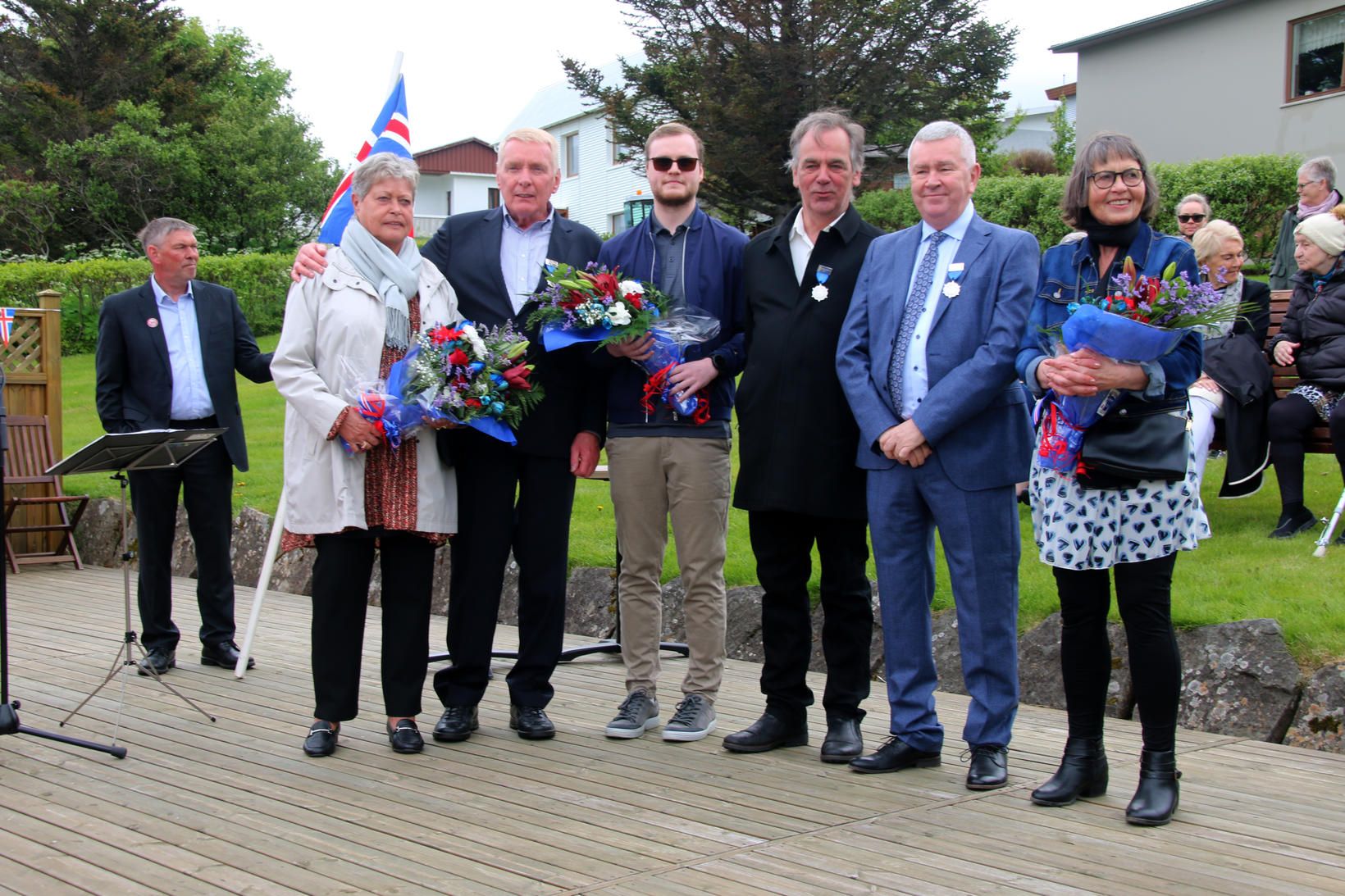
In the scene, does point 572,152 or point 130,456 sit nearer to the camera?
point 130,456

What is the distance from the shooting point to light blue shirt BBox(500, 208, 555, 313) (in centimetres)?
522

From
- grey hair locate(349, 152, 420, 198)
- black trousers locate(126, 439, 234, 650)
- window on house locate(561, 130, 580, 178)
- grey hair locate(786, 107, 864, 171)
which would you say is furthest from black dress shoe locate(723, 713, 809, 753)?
window on house locate(561, 130, 580, 178)

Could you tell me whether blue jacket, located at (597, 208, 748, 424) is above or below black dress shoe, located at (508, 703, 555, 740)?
above

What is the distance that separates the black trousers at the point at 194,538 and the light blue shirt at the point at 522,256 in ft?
8.05

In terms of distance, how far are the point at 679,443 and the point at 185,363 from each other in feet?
10.7

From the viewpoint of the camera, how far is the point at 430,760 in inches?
189

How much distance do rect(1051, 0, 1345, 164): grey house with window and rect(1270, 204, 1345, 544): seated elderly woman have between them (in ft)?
49.9

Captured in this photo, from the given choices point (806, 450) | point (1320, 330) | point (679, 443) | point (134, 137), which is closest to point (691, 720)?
point (679, 443)

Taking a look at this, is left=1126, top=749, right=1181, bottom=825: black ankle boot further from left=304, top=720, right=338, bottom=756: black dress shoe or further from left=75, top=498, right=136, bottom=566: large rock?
left=75, top=498, right=136, bottom=566: large rock

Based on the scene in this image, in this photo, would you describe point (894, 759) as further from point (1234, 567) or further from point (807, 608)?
point (1234, 567)

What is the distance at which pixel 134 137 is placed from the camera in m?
32.6

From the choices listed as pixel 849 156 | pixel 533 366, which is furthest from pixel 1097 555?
pixel 533 366

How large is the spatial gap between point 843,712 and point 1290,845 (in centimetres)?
161

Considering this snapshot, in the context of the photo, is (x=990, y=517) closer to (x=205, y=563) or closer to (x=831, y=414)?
(x=831, y=414)
